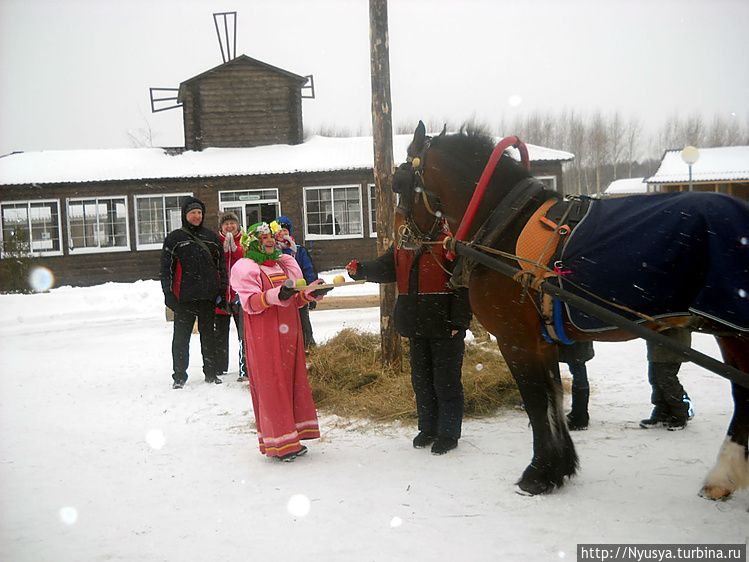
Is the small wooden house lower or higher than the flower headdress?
higher

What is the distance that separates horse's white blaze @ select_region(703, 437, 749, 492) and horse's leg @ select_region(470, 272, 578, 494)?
73 cm

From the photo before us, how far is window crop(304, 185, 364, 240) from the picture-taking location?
18.7 metres

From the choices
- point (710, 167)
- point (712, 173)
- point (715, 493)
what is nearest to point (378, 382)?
point (715, 493)

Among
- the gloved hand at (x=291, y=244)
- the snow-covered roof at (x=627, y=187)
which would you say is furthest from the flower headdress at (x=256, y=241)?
the snow-covered roof at (x=627, y=187)

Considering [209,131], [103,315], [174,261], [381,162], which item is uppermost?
[209,131]

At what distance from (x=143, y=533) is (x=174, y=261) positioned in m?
3.86

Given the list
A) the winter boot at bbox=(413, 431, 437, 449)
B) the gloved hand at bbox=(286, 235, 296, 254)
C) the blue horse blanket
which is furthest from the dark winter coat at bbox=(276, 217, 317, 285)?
the blue horse blanket

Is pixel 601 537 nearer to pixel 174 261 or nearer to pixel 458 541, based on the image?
pixel 458 541

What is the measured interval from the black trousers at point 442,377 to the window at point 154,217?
1631 cm

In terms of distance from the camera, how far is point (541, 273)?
2.86 m

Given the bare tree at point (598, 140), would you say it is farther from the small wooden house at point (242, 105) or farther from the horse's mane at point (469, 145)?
the horse's mane at point (469, 145)

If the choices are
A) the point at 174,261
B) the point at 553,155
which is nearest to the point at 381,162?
the point at 174,261

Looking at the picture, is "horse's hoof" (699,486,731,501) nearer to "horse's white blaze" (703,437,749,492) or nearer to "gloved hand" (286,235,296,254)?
"horse's white blaze" (703,437,749,492)

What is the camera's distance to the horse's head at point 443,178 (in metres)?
3.35
